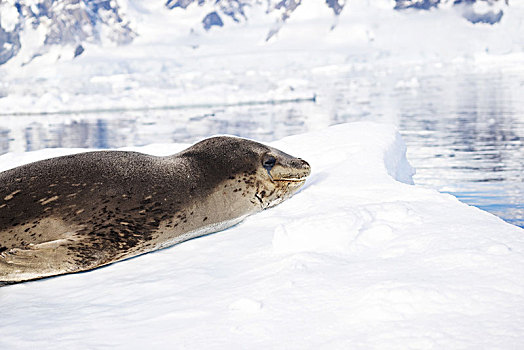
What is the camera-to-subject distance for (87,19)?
246 feet

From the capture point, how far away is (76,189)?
2.58m

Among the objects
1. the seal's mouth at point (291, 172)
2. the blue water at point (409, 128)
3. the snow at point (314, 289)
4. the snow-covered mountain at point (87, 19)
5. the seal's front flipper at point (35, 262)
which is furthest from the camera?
the snow-covered mountain at point (87, 19)

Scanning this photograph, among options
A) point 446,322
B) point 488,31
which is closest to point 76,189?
point 446,322

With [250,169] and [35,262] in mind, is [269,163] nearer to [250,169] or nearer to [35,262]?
[250,169]

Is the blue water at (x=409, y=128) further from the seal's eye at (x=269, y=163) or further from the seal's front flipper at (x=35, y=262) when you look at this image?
the seal's front flipper at (x=35, y=262)

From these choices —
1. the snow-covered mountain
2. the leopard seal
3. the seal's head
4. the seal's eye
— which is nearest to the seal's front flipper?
the leopard seal

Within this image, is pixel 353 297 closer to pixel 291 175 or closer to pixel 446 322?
pixel 446 322

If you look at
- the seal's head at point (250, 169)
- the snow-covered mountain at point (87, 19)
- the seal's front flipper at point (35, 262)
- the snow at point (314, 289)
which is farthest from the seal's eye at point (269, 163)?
the snow-covered mountain at point (87, 19)

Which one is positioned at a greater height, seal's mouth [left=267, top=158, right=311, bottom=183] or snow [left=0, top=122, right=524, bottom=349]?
snow [left=0, top=122, right=524, bottom=349]

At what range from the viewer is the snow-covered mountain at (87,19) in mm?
65938

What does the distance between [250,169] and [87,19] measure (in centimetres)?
7825

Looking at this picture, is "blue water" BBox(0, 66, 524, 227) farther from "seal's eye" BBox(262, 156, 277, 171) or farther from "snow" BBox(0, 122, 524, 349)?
"snow" BBox(0, 122, 524, 349)

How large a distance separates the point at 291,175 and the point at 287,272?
1359mm

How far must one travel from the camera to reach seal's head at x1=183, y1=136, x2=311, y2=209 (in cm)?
310
